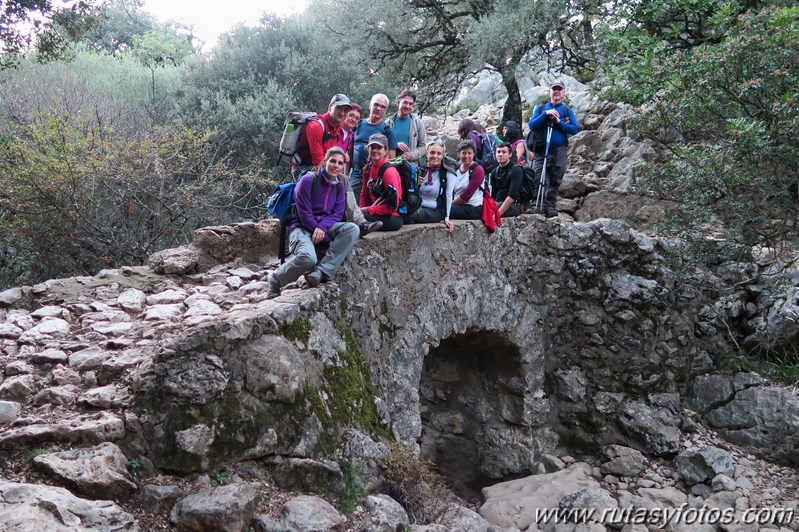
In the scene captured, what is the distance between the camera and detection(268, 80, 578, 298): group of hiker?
5.69m

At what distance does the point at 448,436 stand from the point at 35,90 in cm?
919

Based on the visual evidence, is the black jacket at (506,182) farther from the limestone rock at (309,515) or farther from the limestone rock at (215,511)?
the limestone rock at (215,511)

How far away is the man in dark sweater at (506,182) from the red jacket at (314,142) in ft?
8.17

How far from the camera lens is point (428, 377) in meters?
9.11

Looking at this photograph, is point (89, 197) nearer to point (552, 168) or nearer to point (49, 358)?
point (49, 358)

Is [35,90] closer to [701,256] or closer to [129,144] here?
[129,144]

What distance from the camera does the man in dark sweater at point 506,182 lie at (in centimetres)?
797

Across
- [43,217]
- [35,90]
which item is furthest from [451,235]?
[35,90]

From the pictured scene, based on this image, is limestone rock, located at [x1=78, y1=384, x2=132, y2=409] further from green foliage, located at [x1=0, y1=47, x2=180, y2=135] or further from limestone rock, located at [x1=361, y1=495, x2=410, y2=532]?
green foliage, located at [x1=0, y1=47, x2=180, y2=135]

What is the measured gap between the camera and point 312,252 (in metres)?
5.57

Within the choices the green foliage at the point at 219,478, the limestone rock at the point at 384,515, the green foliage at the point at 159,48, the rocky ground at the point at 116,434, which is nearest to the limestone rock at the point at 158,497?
the rocky ground at the point at 116,434

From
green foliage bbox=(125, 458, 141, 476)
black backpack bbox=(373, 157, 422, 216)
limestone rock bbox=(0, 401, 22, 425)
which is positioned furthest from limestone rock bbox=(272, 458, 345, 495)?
black backpack bbox=(373, 157, 422, 216)

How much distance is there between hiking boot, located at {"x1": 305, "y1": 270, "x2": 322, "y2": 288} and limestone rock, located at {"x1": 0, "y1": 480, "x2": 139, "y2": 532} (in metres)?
2.40

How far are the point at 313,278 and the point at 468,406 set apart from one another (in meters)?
4.40
